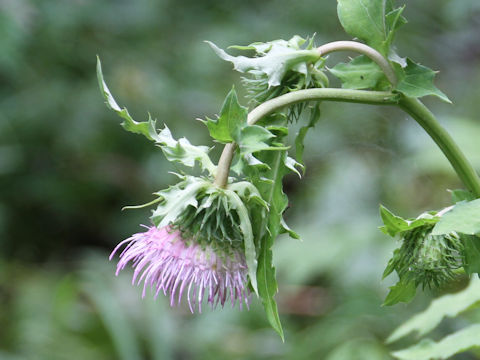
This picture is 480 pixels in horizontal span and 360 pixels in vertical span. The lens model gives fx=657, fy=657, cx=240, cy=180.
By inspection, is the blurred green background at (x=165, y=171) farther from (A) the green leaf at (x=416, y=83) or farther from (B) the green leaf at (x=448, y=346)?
(A) the green leaf at (x=416, y=83)

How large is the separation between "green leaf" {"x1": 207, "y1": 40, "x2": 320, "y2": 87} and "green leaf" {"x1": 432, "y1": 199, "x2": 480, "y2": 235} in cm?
52

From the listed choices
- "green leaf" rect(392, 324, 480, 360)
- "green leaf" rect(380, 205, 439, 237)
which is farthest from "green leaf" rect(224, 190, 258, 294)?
"green leaf" rect(392, 324, 480, 360)

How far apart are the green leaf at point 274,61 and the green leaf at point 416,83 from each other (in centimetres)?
24

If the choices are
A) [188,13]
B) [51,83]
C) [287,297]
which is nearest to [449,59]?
[188,13]

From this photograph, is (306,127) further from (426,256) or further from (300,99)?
(426,256)

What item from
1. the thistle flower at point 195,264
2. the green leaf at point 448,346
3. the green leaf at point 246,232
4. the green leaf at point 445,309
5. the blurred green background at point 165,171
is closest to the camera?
the green leaf at point 246,232

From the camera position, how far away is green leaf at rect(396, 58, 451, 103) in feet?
5.58

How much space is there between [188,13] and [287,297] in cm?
347

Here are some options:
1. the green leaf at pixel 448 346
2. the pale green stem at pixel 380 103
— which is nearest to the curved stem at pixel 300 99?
the pale green stem at pixel 380 103

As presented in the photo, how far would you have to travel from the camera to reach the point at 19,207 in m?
6.47

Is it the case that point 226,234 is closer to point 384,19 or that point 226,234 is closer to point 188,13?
point 384,19

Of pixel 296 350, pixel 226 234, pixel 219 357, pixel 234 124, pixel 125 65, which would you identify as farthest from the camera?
pixel 125 65

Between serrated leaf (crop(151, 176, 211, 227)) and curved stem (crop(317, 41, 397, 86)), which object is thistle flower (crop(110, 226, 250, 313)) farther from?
curved stem (crop(317, 41, 397, 86))

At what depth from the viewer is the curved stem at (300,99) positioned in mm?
1636
